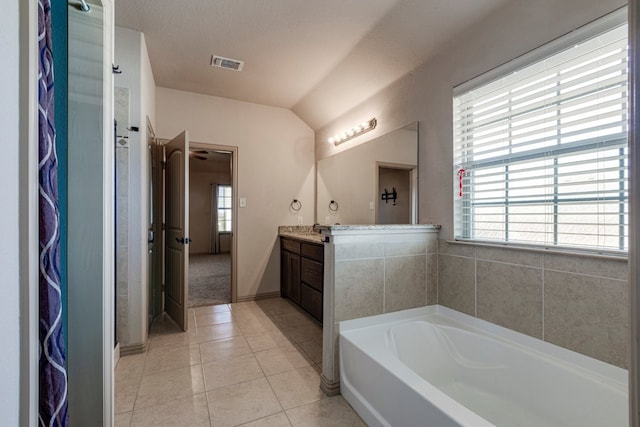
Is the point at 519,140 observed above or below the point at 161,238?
above

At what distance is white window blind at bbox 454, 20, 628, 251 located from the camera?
137 centimetres

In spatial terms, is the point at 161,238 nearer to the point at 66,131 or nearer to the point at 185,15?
the point at 185,15

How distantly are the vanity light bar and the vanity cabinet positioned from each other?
130 cm

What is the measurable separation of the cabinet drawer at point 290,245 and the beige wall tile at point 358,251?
63.1 inches

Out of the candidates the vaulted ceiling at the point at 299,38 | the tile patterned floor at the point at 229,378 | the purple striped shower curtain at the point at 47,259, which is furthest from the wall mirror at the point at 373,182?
the purple striped shower curtain at the point at 47,259

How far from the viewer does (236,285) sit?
3.73 meters

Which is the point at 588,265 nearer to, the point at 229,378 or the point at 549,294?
the point at 549,294

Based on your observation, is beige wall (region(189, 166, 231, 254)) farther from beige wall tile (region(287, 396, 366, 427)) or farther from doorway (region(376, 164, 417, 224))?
beige wall tile (region(287, 396, 366, 427))

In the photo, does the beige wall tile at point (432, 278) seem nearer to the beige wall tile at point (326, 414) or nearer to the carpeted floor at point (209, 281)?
the beige wall tile at point (326, 414)

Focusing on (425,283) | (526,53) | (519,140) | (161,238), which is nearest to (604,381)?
(425,283)

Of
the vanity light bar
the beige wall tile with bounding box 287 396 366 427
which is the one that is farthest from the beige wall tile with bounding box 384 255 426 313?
the vanity light bar

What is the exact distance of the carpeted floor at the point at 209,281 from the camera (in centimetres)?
393

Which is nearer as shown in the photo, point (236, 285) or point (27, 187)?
point (27, 187)

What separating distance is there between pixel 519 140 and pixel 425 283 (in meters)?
1.12
